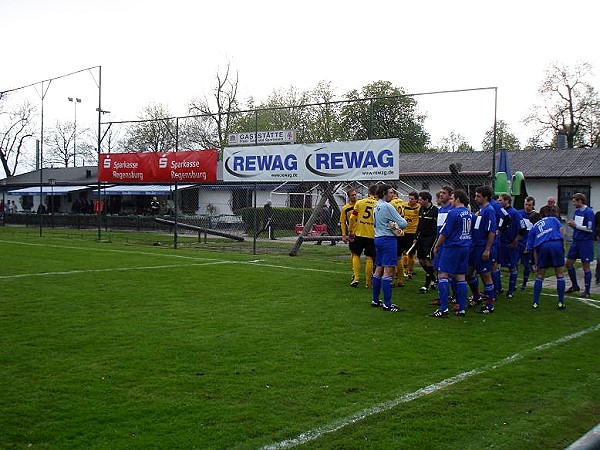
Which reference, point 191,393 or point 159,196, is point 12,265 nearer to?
point 191,393

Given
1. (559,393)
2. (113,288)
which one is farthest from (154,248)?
(559,393)

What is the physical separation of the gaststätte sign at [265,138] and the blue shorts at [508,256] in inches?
369

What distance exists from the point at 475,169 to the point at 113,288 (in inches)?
1210

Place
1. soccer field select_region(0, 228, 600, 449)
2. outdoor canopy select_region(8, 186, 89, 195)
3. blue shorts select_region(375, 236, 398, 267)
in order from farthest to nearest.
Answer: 1. outdoor canopy select_region(8, 186, 89, 195)
2. blue shorts select_region(375, 236, 398, 267)
3. soccer field select_region(0, 228, 600, 449)

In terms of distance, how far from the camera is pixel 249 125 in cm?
4941

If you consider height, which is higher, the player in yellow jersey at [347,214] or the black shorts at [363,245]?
the player in yellow jersey at [347,214]

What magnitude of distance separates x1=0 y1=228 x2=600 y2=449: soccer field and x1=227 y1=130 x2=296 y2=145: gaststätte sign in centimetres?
944

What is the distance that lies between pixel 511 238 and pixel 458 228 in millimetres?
3305

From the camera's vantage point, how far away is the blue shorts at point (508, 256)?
12016 mm

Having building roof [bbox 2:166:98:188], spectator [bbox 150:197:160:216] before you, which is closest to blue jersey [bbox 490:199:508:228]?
spectator [bbox 150:197:160:216]

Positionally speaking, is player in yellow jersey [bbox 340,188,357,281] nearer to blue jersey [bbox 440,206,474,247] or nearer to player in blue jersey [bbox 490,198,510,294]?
player in blue jersey [bbox 490,198,510,294]

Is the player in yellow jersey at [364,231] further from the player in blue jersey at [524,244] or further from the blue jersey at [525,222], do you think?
the player in blue jersey at [524,244]

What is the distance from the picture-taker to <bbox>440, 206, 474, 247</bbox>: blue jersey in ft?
30.2

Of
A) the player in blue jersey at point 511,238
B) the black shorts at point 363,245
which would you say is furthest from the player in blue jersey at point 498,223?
the black shorts at point 363,245
